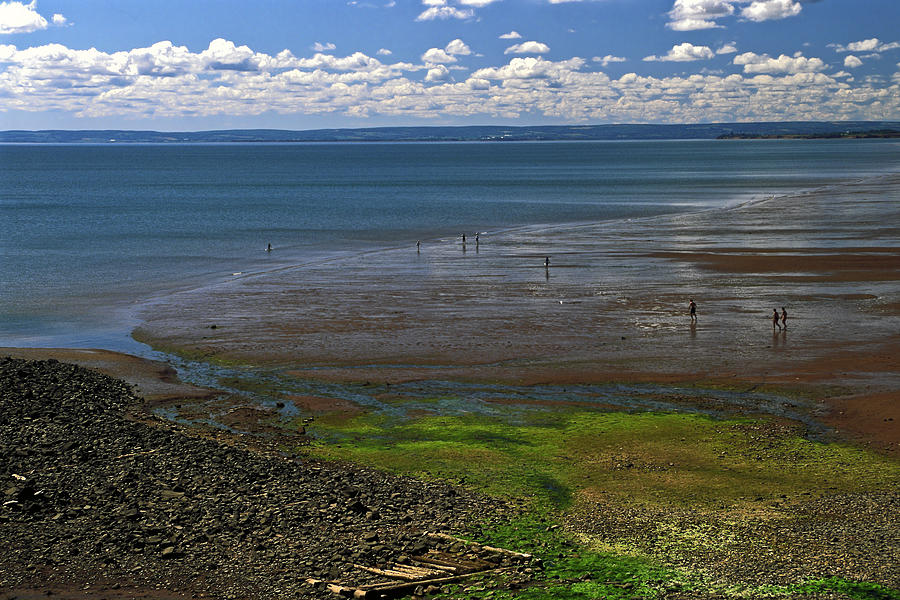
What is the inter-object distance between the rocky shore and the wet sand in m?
12.3

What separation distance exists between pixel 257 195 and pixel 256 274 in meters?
91.4

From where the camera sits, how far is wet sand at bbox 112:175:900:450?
3850cm

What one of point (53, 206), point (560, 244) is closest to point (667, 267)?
point (560, 244)

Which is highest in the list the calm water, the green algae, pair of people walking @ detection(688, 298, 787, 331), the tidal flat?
the calm water

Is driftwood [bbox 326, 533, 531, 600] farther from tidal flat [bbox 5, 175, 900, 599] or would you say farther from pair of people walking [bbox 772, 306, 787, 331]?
pair of people walking [bbox 772, 306, 787, 331]

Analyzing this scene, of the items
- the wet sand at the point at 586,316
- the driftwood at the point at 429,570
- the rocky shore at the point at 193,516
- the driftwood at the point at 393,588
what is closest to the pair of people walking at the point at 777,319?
the wet sand at the point at 586,316

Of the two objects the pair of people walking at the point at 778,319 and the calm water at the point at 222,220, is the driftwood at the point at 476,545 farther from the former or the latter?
the pair of people walking at the point at 778,319

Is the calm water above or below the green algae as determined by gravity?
above

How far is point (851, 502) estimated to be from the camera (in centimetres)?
2353

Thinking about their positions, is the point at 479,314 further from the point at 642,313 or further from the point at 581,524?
the point at 581,524

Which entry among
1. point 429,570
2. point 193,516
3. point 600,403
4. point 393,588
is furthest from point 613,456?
point 193,516

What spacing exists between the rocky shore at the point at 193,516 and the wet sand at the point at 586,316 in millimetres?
12299

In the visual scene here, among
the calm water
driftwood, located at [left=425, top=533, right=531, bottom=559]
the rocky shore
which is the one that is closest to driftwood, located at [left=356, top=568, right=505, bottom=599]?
the rocky shore

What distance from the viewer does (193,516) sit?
2241cm
